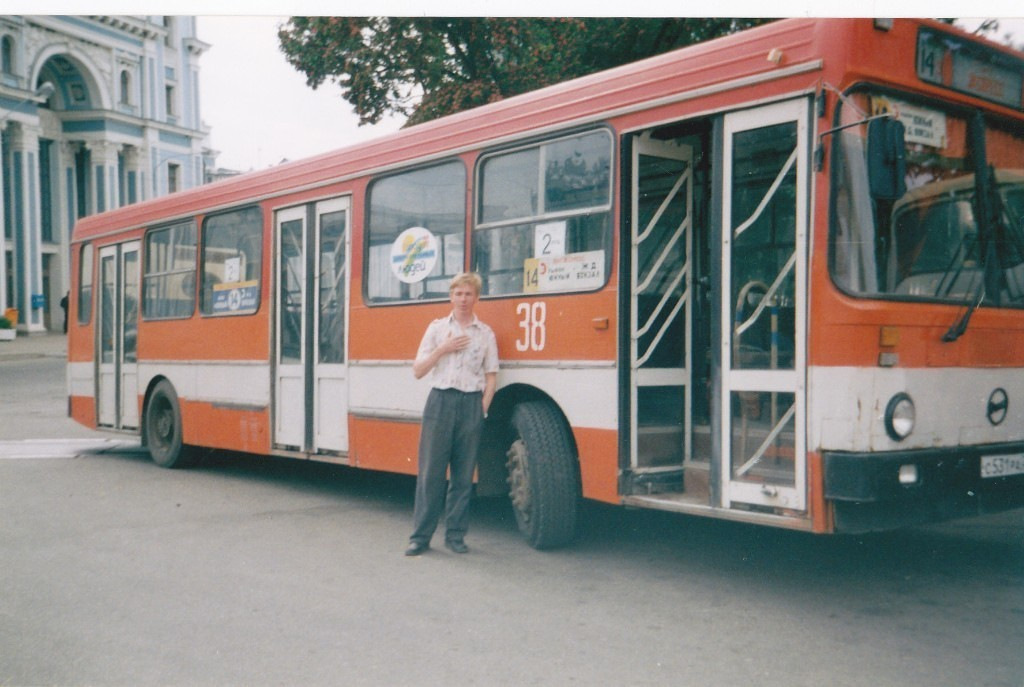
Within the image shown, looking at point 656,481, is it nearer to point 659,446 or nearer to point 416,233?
point 659,446

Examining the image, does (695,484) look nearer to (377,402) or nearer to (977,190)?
(977,190)

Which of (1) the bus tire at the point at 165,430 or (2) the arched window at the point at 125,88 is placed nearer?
(1) the bus tire at the point at 165,430

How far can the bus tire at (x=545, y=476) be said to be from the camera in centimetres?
625

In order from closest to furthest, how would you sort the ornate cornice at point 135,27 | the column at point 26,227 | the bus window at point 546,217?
the bus window at point 546,217, the ornate cornice at point 135,27, the column at point 26,227

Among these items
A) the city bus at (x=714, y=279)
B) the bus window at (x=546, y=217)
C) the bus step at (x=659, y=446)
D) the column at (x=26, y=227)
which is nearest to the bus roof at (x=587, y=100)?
the city bus at (x=714, y=279)

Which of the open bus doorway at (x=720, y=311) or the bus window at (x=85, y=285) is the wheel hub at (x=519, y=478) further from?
the bus window at (x=85, y=285)

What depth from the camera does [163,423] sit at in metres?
11.1

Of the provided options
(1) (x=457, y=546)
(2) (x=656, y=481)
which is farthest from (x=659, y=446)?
(1) (x=457, y=546)

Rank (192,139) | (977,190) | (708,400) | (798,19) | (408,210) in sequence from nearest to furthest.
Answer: (798,19) < (977,190) < (708,400) < (408,210) < (192,139)

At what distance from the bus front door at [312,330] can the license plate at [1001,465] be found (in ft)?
16.0

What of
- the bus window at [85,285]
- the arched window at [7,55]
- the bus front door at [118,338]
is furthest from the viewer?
the arched window at [7,55]

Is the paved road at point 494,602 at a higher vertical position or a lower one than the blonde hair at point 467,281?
lower

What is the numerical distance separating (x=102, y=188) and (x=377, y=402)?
3838cm

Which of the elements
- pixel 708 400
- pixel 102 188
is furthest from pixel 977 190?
pixel 102 188
